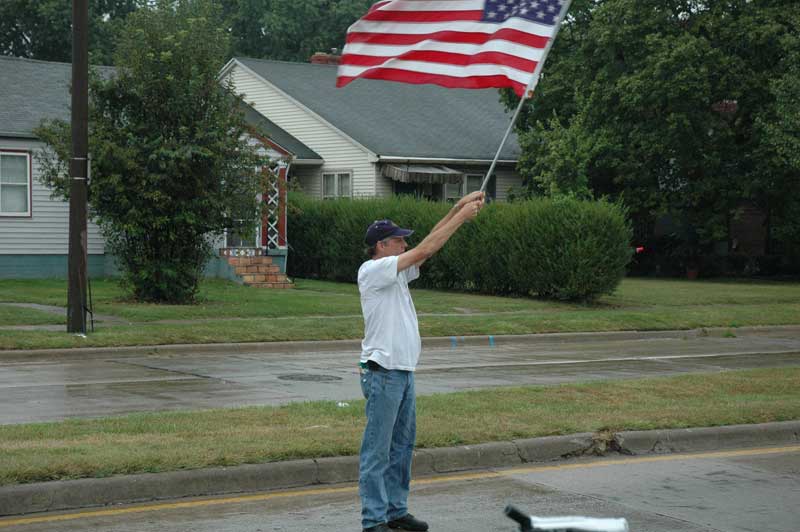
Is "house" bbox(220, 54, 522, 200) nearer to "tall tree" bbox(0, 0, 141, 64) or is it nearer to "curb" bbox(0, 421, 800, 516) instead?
"tall tree" bbox(0, 0, 141, 64)

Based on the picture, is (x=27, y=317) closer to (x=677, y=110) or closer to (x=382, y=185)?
(x=382, y=185)

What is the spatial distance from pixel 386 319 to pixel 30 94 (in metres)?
28.6

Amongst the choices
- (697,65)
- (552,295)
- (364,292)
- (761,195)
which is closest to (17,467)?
(364,292)

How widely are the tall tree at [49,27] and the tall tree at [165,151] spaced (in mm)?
30237

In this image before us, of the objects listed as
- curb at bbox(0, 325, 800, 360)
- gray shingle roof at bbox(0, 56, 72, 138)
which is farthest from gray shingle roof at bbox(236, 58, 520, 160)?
curb at bbox(0, 325, 800, 360)

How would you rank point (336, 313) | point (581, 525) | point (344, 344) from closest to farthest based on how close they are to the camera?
point (581, 525) < point (344, 344) < point (336, 313)

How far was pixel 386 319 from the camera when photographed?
7.08 m

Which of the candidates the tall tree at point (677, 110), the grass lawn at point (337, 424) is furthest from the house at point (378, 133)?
the grass lawn at point (337, 424)

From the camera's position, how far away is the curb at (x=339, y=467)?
785 cm

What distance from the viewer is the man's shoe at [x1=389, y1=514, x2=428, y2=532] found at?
7.31m

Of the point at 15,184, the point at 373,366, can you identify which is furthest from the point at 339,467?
the point at 15,184

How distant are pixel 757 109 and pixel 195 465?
32.6 metres

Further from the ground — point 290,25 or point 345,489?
point 290,25

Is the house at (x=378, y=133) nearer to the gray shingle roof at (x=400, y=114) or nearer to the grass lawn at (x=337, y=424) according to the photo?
the gray shingle roof at (x=400, y=114)
